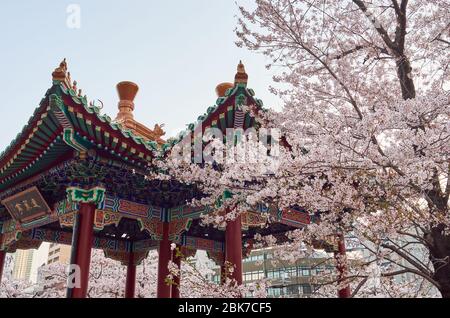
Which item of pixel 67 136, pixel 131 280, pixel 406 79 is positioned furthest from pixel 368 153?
pixel 131 280

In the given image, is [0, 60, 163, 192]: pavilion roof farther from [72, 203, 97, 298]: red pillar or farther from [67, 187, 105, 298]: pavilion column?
[72, 203, 97, 298]: red pillar

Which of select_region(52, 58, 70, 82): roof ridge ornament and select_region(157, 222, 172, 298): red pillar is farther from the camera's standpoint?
select_region(157, 222, 172, 298): red pillar

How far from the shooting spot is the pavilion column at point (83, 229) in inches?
295

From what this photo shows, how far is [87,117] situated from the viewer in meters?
7.08

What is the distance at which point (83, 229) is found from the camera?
25.7 feet

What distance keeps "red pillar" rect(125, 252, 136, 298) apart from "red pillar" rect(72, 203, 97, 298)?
4595 millimetres

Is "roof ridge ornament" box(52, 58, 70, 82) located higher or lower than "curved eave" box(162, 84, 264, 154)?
higher

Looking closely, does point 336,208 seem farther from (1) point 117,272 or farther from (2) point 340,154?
(1) point 117,272

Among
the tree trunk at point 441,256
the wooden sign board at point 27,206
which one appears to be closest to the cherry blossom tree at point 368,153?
the tree trunk at point 441,256

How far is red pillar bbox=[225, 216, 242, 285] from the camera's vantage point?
7420 millimetres

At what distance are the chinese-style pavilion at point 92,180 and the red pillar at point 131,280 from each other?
1553mm

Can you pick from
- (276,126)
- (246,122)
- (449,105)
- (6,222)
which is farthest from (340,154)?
(6,222)

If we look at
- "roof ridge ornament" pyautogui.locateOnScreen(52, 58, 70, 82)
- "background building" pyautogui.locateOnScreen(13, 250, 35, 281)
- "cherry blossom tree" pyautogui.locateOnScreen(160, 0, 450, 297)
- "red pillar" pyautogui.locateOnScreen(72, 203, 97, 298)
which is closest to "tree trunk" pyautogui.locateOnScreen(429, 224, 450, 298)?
"cherry blossom tree" pyautogui.locateOnScreen(160, 0, 450, 297)

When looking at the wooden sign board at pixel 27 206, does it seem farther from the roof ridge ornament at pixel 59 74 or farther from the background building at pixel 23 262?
the background building at pixel 23 262
